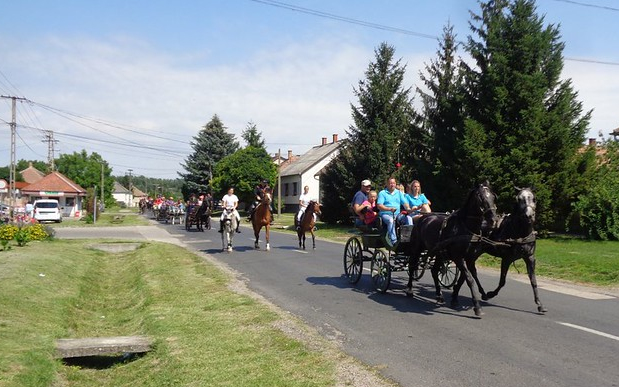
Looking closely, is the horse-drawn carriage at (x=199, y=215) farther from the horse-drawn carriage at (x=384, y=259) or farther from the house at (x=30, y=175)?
the house at (x=30, y=175)

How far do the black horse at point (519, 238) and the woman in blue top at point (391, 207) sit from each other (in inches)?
77.3

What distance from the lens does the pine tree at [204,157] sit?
7475 centimetres

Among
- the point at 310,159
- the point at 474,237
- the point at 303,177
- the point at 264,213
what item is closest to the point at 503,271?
the point at 474,237

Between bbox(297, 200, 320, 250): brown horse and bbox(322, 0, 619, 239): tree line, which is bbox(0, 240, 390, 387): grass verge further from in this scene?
bbox(322, 0, 619, 239): tree line

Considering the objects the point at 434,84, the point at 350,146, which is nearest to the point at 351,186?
the point at 350,146

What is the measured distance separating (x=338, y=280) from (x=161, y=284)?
4077 mm

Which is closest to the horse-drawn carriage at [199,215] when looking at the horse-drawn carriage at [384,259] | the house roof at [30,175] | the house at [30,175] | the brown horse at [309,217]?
the brown horse at [309,217]

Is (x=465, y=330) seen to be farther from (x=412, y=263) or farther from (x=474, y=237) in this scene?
(x=412, y=263)

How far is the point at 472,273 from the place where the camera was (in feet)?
31.8

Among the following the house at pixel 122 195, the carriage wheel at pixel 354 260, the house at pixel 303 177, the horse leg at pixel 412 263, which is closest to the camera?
the horse leg at pixel 412 263

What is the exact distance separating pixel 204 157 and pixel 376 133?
43.7 meters

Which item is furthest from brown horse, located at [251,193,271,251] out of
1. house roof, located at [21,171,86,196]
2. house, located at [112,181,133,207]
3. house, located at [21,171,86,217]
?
house, located at [112,181,133,207]

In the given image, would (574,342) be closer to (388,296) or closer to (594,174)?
(388,296)

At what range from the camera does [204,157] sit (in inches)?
2950
